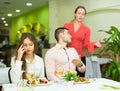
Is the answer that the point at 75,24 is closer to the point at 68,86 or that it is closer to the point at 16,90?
the point at 68,86

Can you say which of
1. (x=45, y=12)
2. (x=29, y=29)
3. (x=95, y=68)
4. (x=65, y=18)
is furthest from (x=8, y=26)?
(x=95, y=68)

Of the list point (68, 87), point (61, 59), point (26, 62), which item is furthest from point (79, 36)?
point (68, 87)

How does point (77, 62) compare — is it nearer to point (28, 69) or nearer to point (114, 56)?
point (28, 69)

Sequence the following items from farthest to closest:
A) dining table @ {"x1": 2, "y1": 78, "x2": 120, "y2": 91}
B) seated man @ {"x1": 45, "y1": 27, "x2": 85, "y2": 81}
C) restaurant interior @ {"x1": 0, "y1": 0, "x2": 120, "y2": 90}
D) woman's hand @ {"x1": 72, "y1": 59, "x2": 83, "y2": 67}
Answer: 1. restaurant interior @ {"x1": 0, "y1": 0, "x2": 120, "y2": 90}
2. seated man @ {"x1": 45, "y1": 27, "x2": 85, "y2": 81}
3. woman's hand @ {"x1": 72, "y1": 59, "x2": 83, "y2": 67}
4. dining table @ {"x1": 2, "y1": 78, "x2": 120, "y2": 91}

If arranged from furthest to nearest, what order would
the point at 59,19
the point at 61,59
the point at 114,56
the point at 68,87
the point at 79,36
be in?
the point at 59,19
the point at 114,56
the point at 79,36
the point at 61,59
the point at 68,87

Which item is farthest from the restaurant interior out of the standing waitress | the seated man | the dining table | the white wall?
the dining table

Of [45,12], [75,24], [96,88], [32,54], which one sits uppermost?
[45,12]

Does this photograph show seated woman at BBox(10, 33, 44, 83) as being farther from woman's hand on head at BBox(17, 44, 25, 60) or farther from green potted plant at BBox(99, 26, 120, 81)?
green potted plant at BBox(99, 26, 120, 81)

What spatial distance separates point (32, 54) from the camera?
100 inches

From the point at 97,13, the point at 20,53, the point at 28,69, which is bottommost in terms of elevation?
the point at 28,69

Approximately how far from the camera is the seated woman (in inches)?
91.4

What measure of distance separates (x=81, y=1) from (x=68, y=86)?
4248mm

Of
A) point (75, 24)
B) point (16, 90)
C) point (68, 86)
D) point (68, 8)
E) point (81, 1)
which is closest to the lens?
point (16, 90)

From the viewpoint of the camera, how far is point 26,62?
8.13 ft
